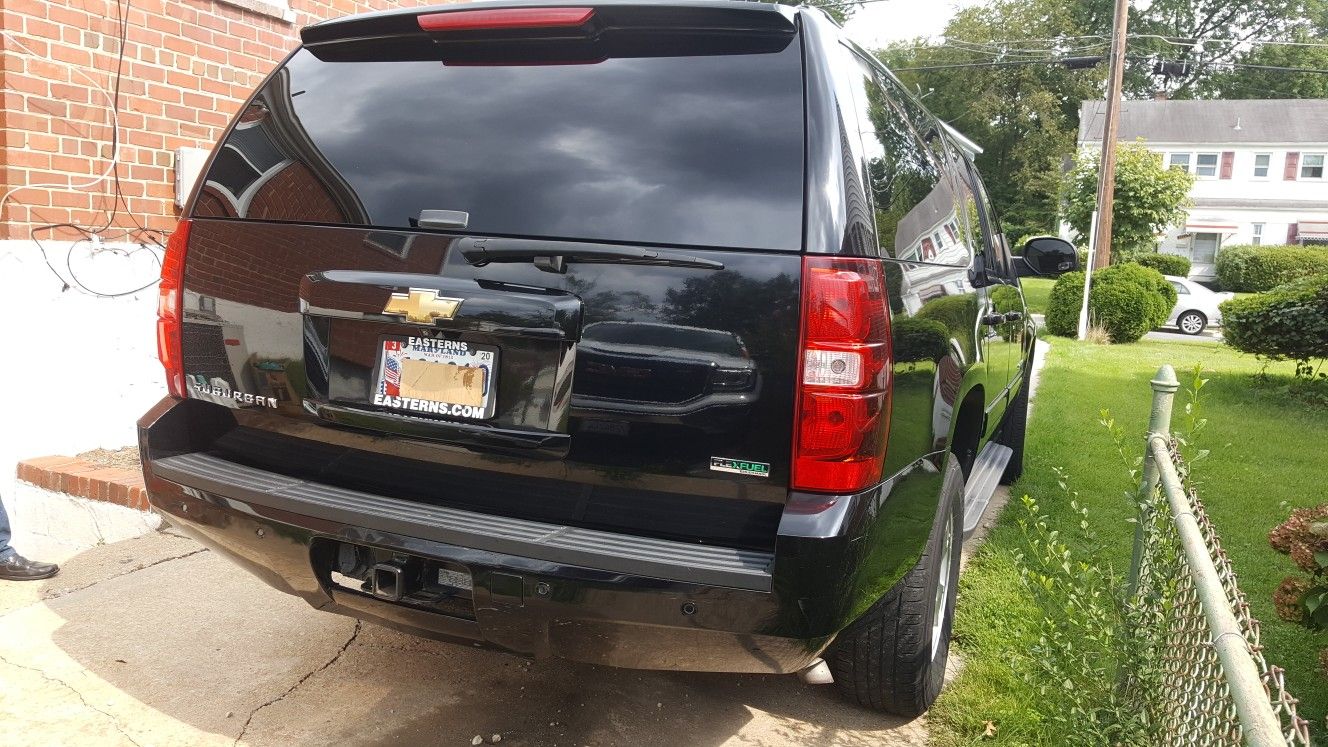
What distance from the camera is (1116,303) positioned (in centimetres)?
1617

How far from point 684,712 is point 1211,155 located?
5165 cm

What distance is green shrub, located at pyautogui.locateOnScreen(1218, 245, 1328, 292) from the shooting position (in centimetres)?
3384

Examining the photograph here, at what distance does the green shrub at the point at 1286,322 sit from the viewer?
31.6 feet

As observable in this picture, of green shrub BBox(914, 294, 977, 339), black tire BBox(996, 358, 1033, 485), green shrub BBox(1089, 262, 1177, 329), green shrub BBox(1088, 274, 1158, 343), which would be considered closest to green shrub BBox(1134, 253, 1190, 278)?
green shrub BBox(1089, 262, 1177, 329)

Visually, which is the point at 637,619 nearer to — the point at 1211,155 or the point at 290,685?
the point at 290,685

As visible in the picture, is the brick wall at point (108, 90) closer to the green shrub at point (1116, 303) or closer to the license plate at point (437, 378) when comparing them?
the license plate at point (437, 378)

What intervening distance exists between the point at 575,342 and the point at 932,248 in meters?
1.35

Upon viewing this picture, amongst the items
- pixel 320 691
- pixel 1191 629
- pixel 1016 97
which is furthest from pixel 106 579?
pixel 1016 97

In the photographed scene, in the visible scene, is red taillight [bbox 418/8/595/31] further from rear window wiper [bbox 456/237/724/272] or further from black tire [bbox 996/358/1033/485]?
black tire [bbox 996/358/1033/485]

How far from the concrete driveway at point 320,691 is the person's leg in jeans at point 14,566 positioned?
0.64 feet

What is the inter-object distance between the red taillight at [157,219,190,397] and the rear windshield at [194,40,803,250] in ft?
0.69

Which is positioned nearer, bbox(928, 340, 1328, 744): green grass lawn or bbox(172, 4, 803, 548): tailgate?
bbox(172, 4, 803, 548): tailgate

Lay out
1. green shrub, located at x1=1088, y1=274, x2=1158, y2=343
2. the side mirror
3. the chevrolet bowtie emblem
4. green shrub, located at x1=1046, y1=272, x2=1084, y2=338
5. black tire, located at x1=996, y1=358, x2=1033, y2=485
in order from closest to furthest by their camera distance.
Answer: the chevrolet bowtie emblem
the side mirror
black tire, located at x1=996, y1=358, x2=1033, y2=485
green shrub, located at x1=1088, y1=274, x2=1158, y2=343
green shrub, located at x1=1046, y1=272, x2=1084, y2=338

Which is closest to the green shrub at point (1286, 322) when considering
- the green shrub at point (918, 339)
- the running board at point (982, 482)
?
the running board at point (982, 482)
